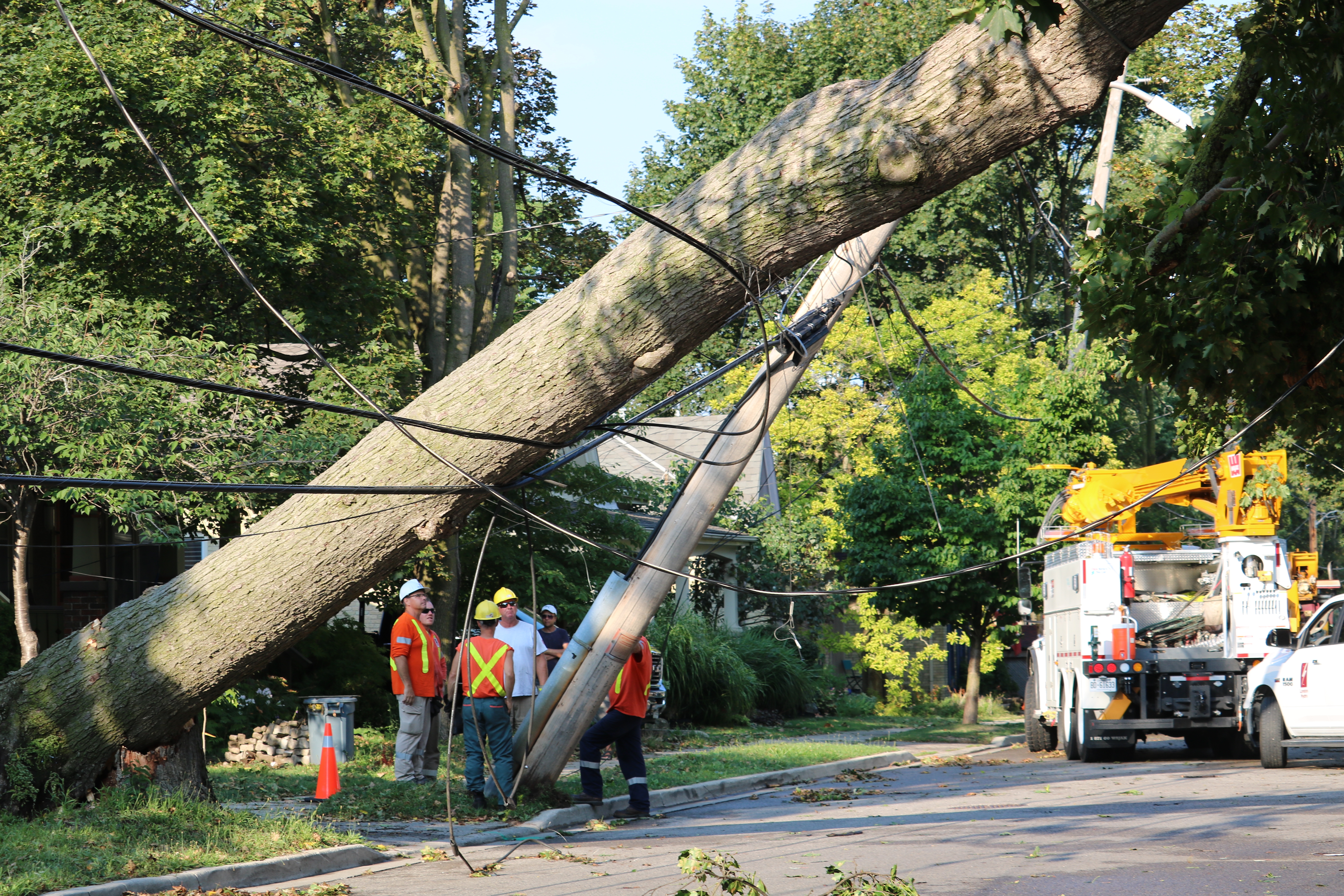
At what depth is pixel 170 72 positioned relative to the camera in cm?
1483

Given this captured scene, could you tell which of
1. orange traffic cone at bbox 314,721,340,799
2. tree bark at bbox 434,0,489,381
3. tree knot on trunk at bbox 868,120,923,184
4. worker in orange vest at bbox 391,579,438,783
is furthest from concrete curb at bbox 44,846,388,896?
tree bark at bbox 434,0,489,381

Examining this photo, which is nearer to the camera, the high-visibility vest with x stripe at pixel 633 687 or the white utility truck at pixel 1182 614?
the high-visibility vest with x stripe at pixel 633 687

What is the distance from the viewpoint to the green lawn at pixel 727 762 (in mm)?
12641

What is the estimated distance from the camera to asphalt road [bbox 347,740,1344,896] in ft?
24.1

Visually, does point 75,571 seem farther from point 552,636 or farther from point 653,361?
point 653,361

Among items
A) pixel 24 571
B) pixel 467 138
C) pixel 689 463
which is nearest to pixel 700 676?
pixel 24 571

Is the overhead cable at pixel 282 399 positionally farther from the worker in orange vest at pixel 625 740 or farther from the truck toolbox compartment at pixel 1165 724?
the truck toolbox compartment at pixel 1165 724

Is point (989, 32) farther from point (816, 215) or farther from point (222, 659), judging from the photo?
point (222, 659)

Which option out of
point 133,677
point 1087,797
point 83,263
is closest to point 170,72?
point 83,263

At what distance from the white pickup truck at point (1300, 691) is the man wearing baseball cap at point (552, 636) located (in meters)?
7.38

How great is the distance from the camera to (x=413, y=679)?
12.1 meters

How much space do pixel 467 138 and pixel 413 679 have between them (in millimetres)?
7749

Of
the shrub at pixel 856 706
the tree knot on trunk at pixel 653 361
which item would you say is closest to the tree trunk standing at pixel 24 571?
the tree knot on trunk at pixel 653 361

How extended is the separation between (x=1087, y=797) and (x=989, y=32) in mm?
8419
